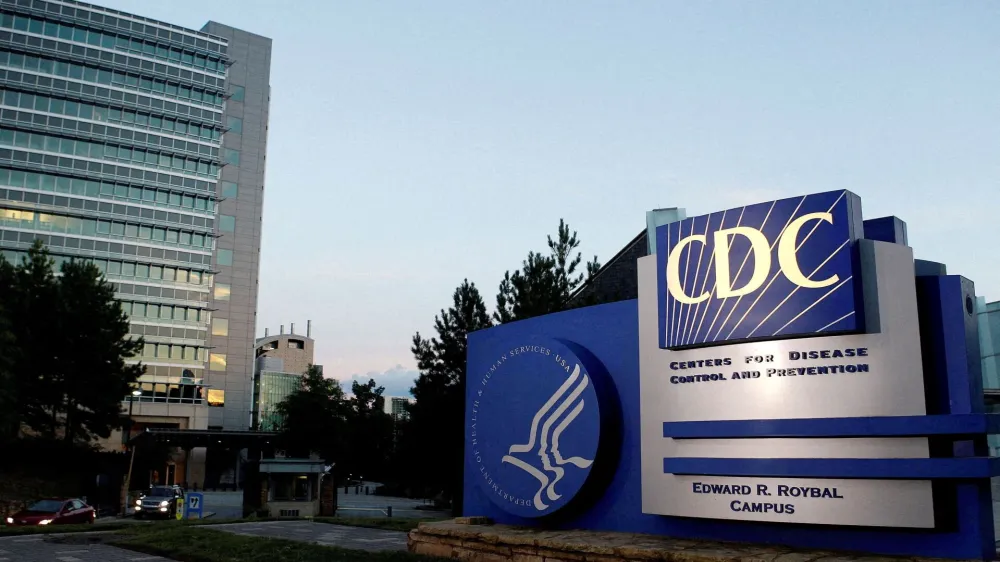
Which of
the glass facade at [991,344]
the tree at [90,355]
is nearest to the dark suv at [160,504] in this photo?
the tree at [90,355]

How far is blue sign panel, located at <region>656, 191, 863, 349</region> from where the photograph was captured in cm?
1062

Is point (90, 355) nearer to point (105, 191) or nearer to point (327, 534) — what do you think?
point (327, 534)

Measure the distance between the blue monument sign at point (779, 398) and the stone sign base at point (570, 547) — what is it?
467 millimetres

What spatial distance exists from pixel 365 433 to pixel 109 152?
40590mm

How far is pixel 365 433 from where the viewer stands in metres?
86.0

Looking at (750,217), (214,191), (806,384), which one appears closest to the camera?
(806,384)

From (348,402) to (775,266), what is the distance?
82.1 m

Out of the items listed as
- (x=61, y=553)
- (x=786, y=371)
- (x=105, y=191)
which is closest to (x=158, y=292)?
(x=105, y=191)

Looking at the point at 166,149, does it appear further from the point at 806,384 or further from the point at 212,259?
the point at 806,384

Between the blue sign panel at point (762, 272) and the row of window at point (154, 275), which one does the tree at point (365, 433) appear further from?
the blue sign panel at point (762, 272)

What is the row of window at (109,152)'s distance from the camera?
82.1 m

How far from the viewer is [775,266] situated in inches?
441

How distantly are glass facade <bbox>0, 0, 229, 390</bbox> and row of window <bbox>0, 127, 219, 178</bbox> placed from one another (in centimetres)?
11

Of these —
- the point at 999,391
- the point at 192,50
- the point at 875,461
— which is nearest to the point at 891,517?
the point at 875,461
